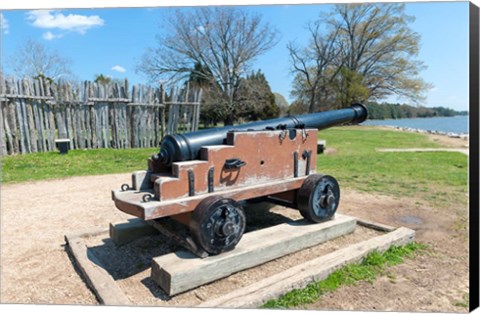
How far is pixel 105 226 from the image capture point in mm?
4094

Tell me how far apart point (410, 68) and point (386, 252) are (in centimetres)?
1728

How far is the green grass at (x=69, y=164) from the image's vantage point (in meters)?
7.16

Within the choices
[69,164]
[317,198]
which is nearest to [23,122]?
[69,164]

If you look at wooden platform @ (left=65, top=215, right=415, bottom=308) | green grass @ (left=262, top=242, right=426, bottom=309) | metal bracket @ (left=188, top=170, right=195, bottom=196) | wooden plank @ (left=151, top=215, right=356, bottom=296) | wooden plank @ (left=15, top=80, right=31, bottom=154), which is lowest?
green grass @ (left=262, top=242, right=426, bottom=309)

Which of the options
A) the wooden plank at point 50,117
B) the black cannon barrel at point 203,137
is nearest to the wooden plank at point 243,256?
the black cannon barrel at point 203,137

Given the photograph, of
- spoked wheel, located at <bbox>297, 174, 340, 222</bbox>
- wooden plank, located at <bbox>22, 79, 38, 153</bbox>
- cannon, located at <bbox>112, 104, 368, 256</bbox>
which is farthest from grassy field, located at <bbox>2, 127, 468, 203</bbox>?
cannon, located at <bbox>112, 104, 368, 256</bbox>

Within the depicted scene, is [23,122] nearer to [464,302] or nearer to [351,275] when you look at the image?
[351,275]

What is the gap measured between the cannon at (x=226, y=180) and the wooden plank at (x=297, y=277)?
45 centimetres

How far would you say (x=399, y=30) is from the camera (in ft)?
50.4

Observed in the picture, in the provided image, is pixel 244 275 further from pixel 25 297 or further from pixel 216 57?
pixel 216 57

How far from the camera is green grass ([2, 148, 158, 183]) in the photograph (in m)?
7.16

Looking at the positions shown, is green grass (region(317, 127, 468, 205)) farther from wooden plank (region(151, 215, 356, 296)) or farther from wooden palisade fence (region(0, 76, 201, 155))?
wooden palisade fence (region(0, 76, 201, 155))

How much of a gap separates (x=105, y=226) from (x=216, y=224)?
192 centimetres

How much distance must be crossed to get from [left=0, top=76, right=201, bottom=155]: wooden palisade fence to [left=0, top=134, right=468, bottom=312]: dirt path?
3.55 m
